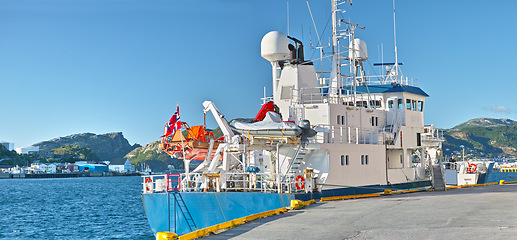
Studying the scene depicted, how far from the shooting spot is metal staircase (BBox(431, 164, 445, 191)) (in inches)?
1193

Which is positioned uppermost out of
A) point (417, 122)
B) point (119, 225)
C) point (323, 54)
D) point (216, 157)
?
point (323, 54)

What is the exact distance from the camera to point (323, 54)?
105 ft

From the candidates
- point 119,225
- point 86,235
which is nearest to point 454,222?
point 86,235

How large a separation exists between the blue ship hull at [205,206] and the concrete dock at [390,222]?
269cm

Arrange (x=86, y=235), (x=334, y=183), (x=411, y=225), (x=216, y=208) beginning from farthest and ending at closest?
(x=86, y=235) → (x=334, y=183) → (x=216, y=208) → (x=411, y=225)

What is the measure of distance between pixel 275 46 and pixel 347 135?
24.0 ft

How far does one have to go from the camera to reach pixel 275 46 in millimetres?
31500

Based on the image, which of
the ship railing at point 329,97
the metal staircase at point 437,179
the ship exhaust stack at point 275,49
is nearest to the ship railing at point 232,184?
the ship railing at point 329,97

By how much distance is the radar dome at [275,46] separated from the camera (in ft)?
103

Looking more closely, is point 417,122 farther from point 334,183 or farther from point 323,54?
point 334,183

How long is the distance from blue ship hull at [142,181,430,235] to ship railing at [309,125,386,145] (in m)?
2.95

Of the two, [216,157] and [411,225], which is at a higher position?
[216,157]

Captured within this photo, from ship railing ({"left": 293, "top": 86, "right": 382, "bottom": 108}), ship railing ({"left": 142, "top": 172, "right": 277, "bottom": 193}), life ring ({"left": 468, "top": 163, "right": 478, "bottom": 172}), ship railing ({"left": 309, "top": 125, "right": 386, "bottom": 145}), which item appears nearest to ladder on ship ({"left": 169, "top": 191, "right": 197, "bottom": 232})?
ship railing ({"left": 142, "top": 172, "right": 277, "bottom": 193})

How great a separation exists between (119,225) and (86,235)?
5.20m
